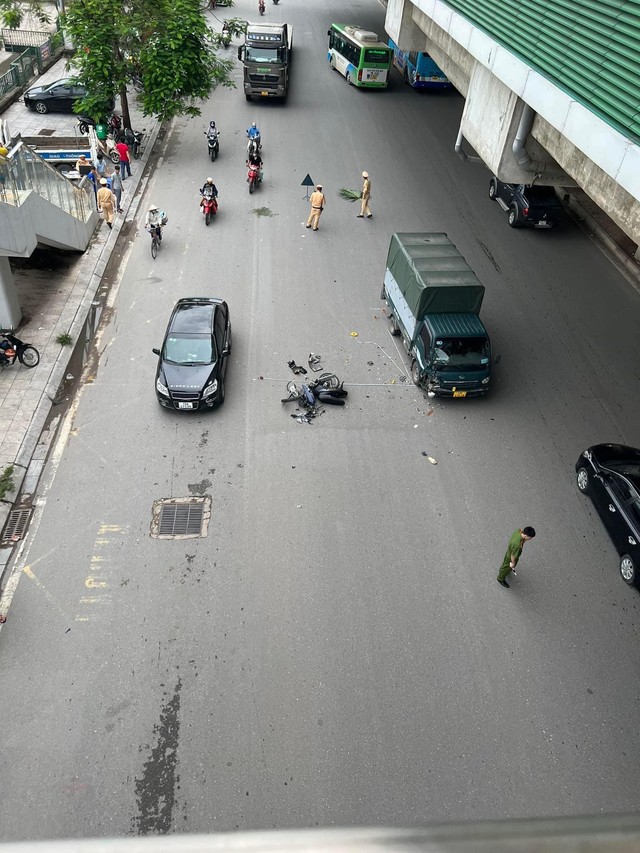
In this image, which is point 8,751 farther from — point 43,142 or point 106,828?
point 43,142

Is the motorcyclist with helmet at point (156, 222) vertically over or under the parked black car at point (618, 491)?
over

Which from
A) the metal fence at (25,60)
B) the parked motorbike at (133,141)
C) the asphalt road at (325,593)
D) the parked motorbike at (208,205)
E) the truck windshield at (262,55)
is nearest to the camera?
the asphalt road at (325,593)

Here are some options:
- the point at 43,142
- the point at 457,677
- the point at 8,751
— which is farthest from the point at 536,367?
the point at 43,142

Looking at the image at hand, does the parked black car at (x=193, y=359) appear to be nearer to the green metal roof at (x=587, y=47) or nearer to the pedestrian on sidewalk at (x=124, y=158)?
the green metal roof at (x=587, y=47)

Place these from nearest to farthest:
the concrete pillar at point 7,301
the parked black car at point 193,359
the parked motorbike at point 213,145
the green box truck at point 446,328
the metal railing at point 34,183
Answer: the parked black car at point 193,359 < the metal railing at point 34,183 < the green box truck at point 446,328 < the concrete pillar at point 7,301 < the parked motorbike at point 213,145

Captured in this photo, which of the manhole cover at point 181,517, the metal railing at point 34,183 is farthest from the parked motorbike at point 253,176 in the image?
the manhole cover at point 181,517

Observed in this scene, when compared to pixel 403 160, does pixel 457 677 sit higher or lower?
lower
